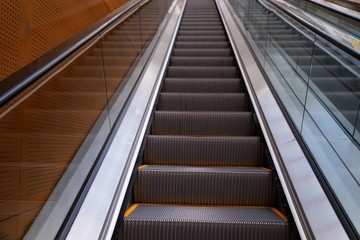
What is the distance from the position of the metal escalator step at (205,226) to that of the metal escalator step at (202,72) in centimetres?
269

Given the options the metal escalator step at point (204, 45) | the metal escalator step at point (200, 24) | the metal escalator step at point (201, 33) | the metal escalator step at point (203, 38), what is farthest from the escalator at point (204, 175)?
the metal escalator step at point (200, 24)

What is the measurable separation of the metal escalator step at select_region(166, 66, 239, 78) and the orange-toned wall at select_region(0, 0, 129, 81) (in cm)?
137

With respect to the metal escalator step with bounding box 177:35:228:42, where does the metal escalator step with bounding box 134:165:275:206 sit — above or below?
below

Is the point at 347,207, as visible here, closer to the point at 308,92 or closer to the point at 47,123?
the point at 308,92

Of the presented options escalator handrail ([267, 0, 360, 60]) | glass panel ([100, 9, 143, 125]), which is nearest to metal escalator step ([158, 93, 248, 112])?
glass panel ([100, 9, 143, 125])

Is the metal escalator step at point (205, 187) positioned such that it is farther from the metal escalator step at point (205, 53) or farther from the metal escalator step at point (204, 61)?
the metal escalator step at point (205, 53)

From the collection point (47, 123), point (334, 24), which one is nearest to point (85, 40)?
point (47, 123)

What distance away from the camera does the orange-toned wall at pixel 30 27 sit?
2.86 metres

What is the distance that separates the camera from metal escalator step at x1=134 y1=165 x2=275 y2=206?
2520mm

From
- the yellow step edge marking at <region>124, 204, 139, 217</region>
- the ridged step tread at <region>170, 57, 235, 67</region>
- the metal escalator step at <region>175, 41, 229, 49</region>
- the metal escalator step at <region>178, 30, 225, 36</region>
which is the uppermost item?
the metal escalator step at <region>178, 30, 225, 36</region>

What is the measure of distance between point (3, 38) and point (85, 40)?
1115 millimetres

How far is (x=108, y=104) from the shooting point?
273 centimetres

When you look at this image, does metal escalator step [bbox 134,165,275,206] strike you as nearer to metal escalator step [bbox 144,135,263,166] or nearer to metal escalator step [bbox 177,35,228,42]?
metal escalator step [bbox 144,135,263,166]

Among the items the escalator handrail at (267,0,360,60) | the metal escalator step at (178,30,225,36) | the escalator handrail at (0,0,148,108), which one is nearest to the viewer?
the escalator handrail at (0,0,148,108)
